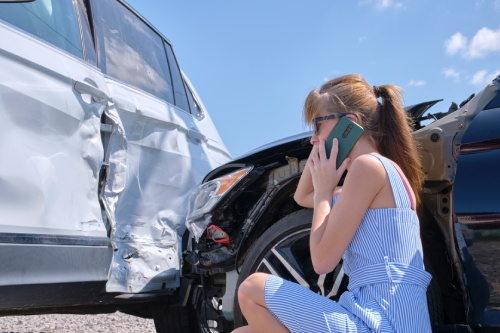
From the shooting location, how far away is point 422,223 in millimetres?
2268

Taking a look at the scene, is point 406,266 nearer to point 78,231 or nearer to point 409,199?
point 409,199

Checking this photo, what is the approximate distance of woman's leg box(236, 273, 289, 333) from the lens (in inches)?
62.4

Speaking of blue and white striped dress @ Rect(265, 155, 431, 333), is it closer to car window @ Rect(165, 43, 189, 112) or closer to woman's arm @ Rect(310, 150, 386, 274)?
woman's arm @ Rect(310, 150, 386, 274)

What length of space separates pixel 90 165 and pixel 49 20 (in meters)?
0.78

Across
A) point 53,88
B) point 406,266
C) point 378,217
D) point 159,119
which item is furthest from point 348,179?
point 159,119

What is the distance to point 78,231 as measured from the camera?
2.54m

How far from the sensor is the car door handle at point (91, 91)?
2.70 metres

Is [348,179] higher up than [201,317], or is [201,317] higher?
[348,179]

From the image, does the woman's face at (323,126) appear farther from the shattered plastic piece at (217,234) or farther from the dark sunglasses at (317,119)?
A: the shattered plastic piece at (217,234)

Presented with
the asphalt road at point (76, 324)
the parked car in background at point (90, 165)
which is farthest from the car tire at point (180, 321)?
the asphalt road at point (76, 324)

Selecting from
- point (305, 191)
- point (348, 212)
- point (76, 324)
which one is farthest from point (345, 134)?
point (76, 324)

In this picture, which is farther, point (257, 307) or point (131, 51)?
point (131, 51)

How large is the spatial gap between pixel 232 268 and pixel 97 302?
0.70 metres

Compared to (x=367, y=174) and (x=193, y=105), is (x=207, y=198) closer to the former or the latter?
(x=367, y=174)
